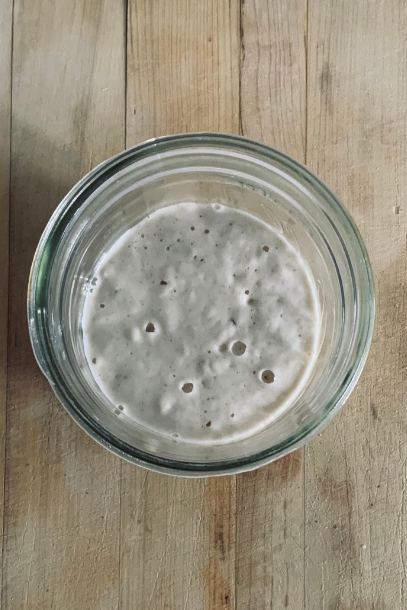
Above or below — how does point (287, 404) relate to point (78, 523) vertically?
above

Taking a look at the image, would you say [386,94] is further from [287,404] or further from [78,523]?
[78,523]

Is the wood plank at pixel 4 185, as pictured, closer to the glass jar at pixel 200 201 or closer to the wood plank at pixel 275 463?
the glass jar at pixel 200 201

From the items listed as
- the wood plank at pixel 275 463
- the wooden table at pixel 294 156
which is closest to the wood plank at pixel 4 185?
the wooden table at pixel 294 156

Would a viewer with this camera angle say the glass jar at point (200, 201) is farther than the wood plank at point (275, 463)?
No

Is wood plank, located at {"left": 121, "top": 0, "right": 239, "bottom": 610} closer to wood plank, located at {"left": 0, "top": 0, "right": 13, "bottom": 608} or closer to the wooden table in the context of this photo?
the wooden table

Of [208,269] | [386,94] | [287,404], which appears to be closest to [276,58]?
[386,94]

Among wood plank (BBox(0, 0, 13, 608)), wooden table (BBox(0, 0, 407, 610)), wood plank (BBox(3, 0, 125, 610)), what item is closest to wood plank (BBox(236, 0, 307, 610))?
wooden table (BBox(0, 0, 407, 610))

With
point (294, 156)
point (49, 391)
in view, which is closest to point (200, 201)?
point (294, 156)
